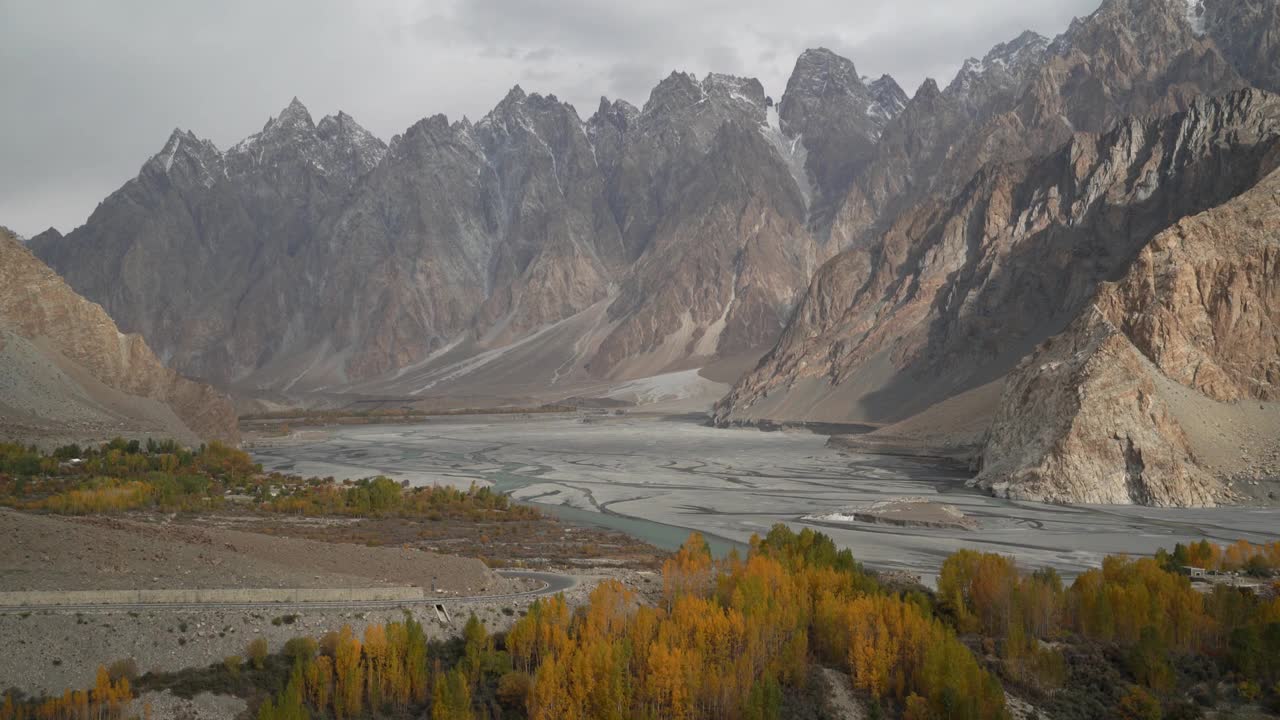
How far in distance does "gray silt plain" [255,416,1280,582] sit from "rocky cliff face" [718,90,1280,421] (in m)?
16.2

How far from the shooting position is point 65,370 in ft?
234

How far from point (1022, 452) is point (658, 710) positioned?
151 ft

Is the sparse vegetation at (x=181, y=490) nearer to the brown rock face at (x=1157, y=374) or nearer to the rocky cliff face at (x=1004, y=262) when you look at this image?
the brown rock face at (x=1157, y=374)

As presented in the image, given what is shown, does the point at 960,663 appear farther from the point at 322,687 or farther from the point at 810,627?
the point at 322,687

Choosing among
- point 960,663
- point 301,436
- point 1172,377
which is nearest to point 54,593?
point 960,663

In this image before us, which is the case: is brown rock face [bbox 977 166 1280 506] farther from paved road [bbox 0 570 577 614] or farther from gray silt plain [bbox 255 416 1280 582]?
paved road [bbox 0 570 577 614]

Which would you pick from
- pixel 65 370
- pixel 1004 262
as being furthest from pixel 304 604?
pixel 1004 262

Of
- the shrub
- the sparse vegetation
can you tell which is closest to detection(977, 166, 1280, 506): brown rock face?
the sparse vegetation

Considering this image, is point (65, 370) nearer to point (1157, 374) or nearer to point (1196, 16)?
point (1157, 374)

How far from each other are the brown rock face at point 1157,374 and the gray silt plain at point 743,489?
8.42 feet

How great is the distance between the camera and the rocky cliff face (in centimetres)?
10731

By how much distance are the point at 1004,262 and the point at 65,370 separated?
10229cm

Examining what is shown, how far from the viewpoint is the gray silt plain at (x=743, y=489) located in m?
44.5

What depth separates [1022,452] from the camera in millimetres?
61844
